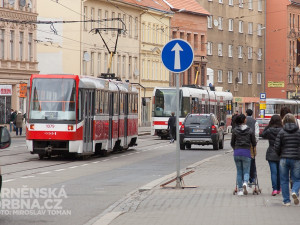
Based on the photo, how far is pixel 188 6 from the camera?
9919 cm

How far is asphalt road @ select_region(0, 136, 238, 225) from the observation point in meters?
14.6

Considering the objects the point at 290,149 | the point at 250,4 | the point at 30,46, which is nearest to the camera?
the point at 290,149

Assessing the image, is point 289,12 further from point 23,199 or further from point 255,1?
point 23,199

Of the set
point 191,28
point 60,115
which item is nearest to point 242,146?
point 60,115

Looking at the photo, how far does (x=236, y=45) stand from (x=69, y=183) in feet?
296

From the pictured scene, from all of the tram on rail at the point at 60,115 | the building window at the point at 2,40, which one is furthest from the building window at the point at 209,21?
the tram on rail at the point at 60,115

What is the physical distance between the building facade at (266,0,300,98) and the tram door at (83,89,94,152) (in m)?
84.0

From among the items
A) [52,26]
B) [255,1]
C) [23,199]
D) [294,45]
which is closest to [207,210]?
[23,199]

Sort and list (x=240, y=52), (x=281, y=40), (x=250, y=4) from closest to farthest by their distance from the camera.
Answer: (x=240, y=52), (x=250, y=4), (x=281, y=40)

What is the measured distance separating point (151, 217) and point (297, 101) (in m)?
78.8

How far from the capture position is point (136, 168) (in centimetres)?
2808

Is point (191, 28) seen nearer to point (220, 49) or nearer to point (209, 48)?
point (209, 48)

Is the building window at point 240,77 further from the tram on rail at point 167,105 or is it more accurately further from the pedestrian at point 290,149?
the pedestrian at point 290,149

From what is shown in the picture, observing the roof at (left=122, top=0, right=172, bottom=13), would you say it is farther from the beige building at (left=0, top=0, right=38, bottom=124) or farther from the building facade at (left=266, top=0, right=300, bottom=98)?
the building facade at (left=266, top=0, right=300, bottom=98)
